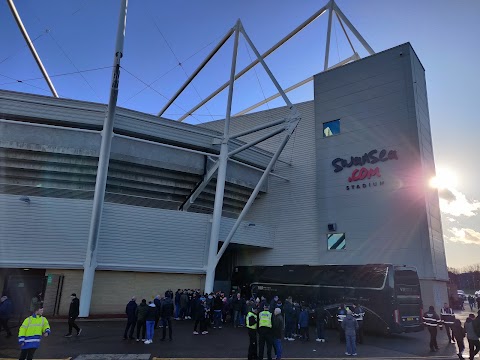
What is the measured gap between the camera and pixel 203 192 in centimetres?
2967

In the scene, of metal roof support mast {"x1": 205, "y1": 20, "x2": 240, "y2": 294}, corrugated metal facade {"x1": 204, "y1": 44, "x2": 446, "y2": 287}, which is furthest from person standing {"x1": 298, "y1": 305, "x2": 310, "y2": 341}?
corrugated metal facade {"x1": 204, "y1": 44, "x2": 446, "y2": 287}

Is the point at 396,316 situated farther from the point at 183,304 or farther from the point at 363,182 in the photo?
the point at 363,182

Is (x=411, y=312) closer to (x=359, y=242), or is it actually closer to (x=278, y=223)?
(x=359, y=242)

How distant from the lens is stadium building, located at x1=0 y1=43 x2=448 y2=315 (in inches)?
850

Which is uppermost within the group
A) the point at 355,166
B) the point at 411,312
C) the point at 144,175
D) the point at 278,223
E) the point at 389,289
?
the point at 355,166

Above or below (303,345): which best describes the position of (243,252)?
above

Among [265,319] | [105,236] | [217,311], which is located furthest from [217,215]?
[265,319]

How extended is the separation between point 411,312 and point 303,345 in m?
5.73

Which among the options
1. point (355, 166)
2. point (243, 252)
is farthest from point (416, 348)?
point (243, 252)

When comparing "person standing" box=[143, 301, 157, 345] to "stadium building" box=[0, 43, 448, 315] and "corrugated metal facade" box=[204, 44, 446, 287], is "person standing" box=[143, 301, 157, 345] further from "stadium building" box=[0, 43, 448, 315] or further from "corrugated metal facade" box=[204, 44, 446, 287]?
"corrugated metal facade" box=[204, 44, 446, 287]

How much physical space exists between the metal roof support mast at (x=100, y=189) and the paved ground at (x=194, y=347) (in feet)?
11.9

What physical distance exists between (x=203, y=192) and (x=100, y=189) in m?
9.94

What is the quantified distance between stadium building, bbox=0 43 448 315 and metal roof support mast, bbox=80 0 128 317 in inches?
33.5

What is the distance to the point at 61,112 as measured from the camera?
75.5 feet
